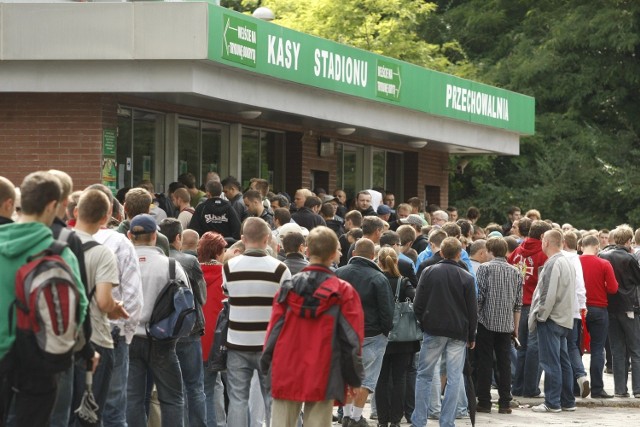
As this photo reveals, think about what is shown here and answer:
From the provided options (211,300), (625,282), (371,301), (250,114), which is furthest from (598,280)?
(211,300)

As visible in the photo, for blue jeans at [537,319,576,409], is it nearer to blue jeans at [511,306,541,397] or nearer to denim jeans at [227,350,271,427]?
blue jeans at [511,306,541,397]

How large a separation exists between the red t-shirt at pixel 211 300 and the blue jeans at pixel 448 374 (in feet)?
7.05

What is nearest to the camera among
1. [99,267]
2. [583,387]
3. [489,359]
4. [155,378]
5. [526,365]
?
[99,267]

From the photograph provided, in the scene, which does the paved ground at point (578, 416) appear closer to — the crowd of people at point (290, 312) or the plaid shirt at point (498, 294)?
the crowd of people at point (290, 312)

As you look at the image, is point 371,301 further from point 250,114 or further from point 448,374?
point 250,114

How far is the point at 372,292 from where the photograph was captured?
12477mm

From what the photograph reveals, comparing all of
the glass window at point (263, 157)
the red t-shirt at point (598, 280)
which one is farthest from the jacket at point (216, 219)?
the glass window at point (263, 157)

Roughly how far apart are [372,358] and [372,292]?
669 millimetres

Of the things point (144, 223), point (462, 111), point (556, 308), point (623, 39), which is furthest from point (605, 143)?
point (144, 223)

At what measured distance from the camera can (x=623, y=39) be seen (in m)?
36.8

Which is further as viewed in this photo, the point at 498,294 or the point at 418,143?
the point at 418,143

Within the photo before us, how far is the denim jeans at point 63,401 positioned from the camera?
8.04 m

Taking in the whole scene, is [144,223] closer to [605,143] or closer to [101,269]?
[101,269]

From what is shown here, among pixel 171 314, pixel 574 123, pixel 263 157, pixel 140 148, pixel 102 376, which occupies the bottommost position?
pixel 102 376
